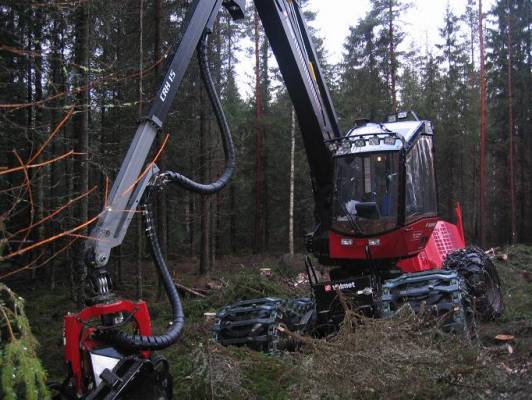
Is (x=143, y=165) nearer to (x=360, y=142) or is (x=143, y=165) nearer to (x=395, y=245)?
(x=360, y=142)

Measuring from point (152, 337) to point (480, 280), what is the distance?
5.41 m

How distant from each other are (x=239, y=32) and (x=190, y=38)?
22913 mm

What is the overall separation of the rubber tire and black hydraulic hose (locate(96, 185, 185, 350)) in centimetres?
454

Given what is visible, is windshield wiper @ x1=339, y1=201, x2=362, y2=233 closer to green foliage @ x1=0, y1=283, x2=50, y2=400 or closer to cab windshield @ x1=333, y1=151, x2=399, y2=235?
cab windshield @ x1=333, y1=151, x2=399, y2=235

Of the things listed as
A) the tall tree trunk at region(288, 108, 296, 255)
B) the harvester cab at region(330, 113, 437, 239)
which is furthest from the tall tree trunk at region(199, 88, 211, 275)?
the harvester cab at region(330, 113, 437, 239)

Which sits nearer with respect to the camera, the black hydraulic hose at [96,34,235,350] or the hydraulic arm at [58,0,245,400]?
the hydraulic arm at [58,0,245,400]

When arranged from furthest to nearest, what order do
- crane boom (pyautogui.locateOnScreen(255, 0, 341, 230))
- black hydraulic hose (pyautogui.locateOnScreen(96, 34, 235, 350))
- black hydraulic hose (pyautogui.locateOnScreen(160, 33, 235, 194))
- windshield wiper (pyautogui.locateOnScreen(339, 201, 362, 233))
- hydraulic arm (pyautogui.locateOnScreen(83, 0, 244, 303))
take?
crane boom (pyautogui.locateOnScreen(255, 0, 341, 230)), windshield wiper (pyautogui.locateOnScreen(339, 201, 362, 233)), black hydraulic hose (pyautogui.locateOnScreen(160, 33, 235, 194)), hydraulic arm (pyautogui.locateOnScreen(83, 0, 244, 303)), black hydraulic hose (pyautogui.locateOnScreen(96, 34, 235, 350))

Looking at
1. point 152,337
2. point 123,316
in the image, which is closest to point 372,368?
point 152,337

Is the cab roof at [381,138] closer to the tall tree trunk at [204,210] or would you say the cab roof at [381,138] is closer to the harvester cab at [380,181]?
the harvester cab at [380,181]

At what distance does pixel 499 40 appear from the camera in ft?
104

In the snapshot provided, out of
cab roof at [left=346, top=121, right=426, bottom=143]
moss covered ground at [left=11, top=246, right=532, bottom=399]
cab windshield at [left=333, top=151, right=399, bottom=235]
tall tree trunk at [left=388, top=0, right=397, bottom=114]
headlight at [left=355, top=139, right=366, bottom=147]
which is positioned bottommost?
moss covered ground at [left=11, top=246, right=532, bottom=399]

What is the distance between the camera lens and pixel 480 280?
7605 mm

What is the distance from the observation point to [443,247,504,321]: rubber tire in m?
7.49

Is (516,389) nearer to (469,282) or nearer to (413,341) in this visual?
(413,341)
